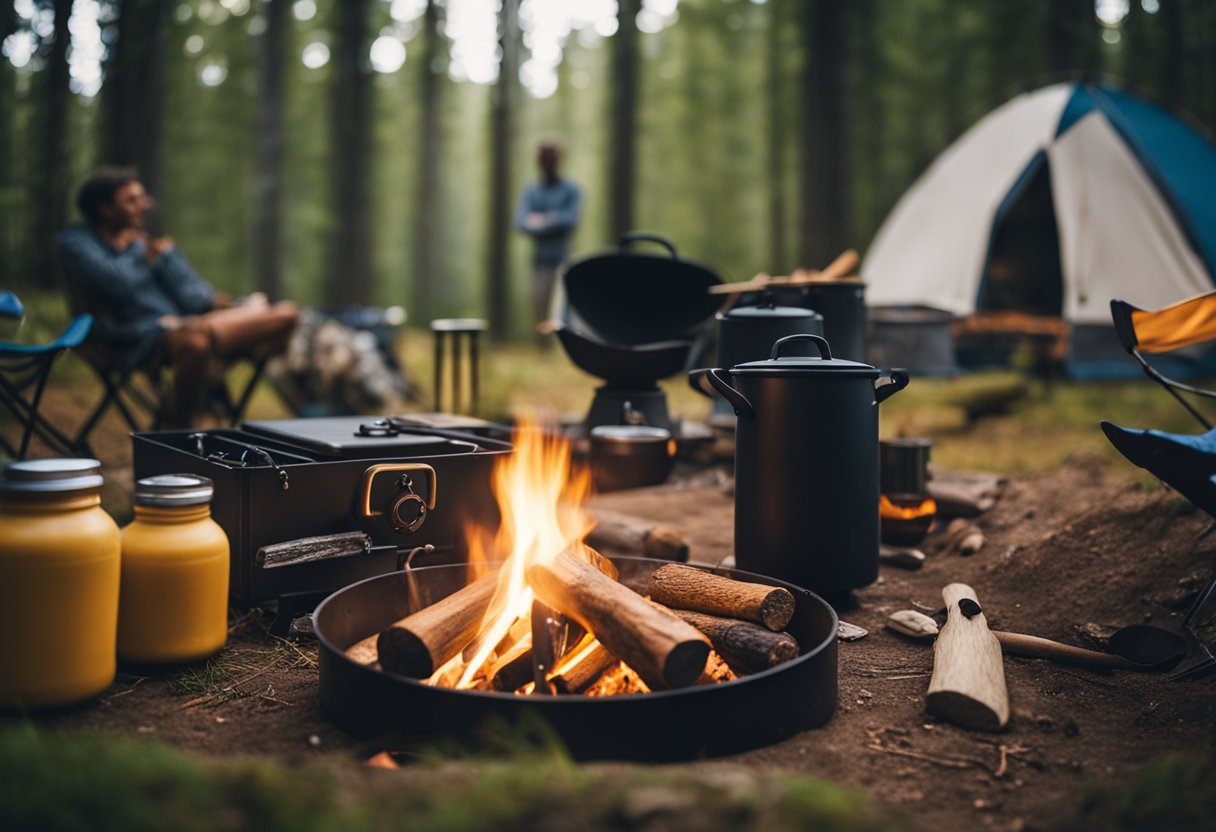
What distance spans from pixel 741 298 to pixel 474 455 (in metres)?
1.88

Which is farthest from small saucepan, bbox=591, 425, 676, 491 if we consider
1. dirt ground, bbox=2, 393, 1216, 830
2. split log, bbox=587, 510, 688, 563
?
dirt ground, bbox=2, 393, 1216, 830

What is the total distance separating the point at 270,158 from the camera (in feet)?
41.1

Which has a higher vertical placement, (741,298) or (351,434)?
(741,298)

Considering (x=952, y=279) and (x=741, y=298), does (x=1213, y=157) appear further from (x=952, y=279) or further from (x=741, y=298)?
(x=741, y=298)

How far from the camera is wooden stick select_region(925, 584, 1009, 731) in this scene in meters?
2.00

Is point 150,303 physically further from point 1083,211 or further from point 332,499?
point 1083,211

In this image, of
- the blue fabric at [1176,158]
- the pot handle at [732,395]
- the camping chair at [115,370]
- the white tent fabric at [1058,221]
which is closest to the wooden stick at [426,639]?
the pot handle at [732,395]

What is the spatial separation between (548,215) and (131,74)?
3.47 metres

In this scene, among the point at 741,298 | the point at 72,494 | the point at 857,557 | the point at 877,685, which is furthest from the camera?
the point at 741,298

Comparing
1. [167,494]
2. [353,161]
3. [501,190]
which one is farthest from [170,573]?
[501,190]

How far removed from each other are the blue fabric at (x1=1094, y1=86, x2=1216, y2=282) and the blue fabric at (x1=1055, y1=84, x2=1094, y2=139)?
7 cm

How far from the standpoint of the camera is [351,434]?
2891 mm

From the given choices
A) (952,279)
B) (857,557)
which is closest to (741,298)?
(857,557)

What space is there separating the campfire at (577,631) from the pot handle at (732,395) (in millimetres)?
472
